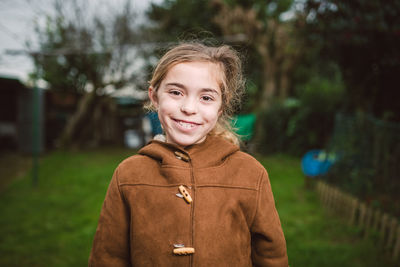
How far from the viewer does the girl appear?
4.27 ft

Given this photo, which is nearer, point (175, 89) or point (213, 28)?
point (175, 89)

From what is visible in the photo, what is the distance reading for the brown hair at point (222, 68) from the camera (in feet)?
4.69

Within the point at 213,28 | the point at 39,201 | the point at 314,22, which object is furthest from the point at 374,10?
the point at 213,28

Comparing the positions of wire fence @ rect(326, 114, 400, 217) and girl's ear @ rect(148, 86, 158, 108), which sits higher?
girl's ear @ rect(148, 86, 158, 108)

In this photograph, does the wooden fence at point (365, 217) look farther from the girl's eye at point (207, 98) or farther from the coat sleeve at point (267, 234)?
the girl's eye at point (207, 98)

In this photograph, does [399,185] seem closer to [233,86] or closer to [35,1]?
[233,86]

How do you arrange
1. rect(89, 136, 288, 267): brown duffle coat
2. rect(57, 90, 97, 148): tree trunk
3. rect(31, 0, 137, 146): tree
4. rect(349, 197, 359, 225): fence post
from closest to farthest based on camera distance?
rect(89, 136, 288, 267): brown duffle coat → rect(349, 197, 359, 225): fence post → rect(31, 0, 137, 146): tree → rect(57, 90, 97, 148): tree trunk

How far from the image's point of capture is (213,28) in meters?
15.4

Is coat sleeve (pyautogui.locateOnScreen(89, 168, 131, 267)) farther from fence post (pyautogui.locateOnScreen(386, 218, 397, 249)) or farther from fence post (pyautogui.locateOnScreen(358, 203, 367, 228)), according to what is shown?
fence post (pyautogui.locateOnScreen(358, 203, 367, 228))

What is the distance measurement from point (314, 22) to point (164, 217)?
15.2ft

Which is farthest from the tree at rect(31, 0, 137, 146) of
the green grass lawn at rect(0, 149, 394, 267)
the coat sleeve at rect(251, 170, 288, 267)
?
the coat sleeve at rect(251, 170, 288, 267)

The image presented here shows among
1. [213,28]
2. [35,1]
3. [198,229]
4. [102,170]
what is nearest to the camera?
[198,229]

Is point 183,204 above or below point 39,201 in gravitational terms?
above

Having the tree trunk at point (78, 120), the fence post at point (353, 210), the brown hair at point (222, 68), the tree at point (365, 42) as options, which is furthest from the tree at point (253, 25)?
the brown hair at point (222, 68)
